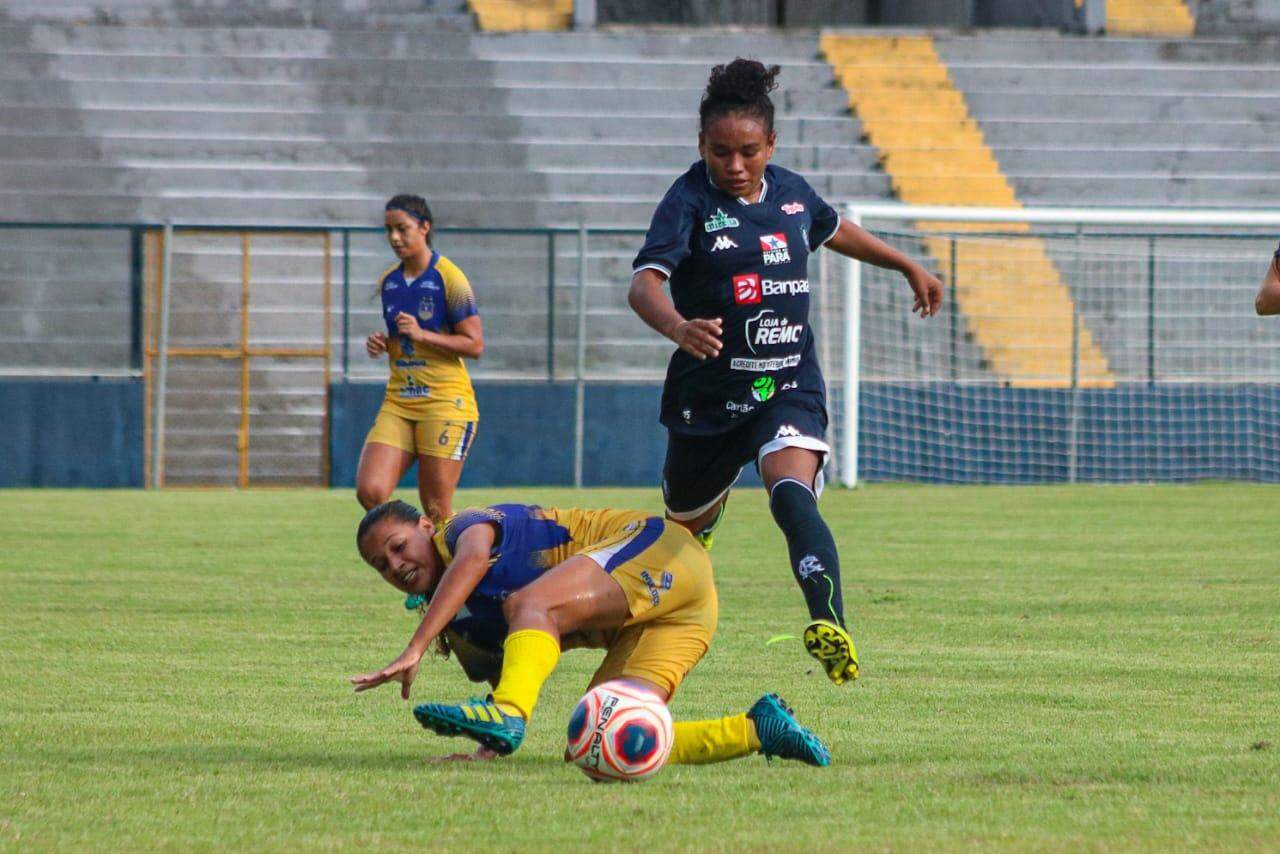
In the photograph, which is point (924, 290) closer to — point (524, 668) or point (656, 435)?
point (524, 668)

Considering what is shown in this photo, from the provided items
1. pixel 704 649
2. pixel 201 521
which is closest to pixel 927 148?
pixel 201 521

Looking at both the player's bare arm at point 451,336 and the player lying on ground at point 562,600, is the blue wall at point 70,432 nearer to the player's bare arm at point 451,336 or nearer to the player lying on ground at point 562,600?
the player's bare arm at point 451,336

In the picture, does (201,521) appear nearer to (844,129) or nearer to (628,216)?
(628,216)

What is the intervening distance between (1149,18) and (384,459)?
19879 mm

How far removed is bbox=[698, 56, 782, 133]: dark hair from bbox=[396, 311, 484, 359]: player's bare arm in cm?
467

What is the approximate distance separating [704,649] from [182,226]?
1629 centimetres

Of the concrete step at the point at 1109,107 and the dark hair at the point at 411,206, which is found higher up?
the concrete step at the point at 1109,107

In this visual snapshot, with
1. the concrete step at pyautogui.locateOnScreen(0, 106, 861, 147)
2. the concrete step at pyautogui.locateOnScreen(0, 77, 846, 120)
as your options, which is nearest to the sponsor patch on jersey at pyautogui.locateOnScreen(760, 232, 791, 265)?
the concrete step at pyautogui.locateOnScreen(0, 106, 861, 147)

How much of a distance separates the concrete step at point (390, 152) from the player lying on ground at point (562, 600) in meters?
18.6

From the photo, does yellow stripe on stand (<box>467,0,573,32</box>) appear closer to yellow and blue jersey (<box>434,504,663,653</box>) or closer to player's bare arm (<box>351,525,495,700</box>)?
yellow and blue jersey (<box>434,504,663,653</box>)

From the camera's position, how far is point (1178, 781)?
469cm

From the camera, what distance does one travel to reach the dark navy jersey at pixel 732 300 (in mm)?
6352

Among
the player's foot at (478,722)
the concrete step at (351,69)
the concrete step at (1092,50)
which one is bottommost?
the player's foot at (478,722)

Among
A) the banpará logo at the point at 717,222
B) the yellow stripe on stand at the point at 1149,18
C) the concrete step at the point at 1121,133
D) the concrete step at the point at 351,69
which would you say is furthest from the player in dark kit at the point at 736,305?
the yellow stripe on stand at the point at 1149,18
